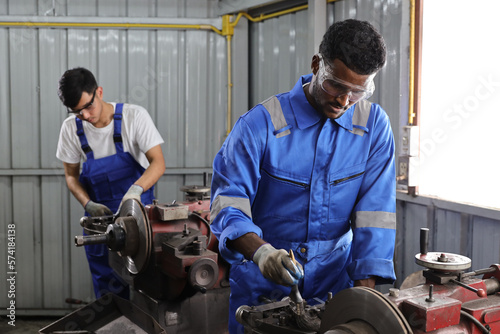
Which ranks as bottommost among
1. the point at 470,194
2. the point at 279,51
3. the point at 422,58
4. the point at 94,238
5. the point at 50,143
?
the point at 94,238

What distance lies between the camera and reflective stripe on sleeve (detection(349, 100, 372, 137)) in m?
1.51

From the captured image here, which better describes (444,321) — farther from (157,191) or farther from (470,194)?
(157,191)

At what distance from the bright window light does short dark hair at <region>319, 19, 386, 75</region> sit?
107 cm

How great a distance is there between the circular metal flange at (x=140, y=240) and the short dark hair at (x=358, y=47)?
1.15m

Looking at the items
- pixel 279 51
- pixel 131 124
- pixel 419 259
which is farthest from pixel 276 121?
pixel 279 51

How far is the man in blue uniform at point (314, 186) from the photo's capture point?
140 cm

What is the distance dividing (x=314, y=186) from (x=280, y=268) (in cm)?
36

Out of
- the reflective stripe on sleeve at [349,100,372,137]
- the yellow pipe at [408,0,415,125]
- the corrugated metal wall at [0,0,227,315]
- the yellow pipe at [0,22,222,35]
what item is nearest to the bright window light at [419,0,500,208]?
the yellow pipe at [408,0,415,125]

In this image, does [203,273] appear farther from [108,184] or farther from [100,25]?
[100,25]

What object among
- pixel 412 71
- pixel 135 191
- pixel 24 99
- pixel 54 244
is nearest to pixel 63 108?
pixel 24 99

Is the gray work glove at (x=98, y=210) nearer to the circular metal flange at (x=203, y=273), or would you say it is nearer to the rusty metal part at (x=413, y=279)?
the circular metal flange at (x=203, y=273)

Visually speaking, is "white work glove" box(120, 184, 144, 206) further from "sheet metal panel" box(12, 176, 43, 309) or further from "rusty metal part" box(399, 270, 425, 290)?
"rusty metal part" box(399, 270, 425, 290)

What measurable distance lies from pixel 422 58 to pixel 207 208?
1.24 meters

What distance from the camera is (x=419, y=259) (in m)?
1.35
